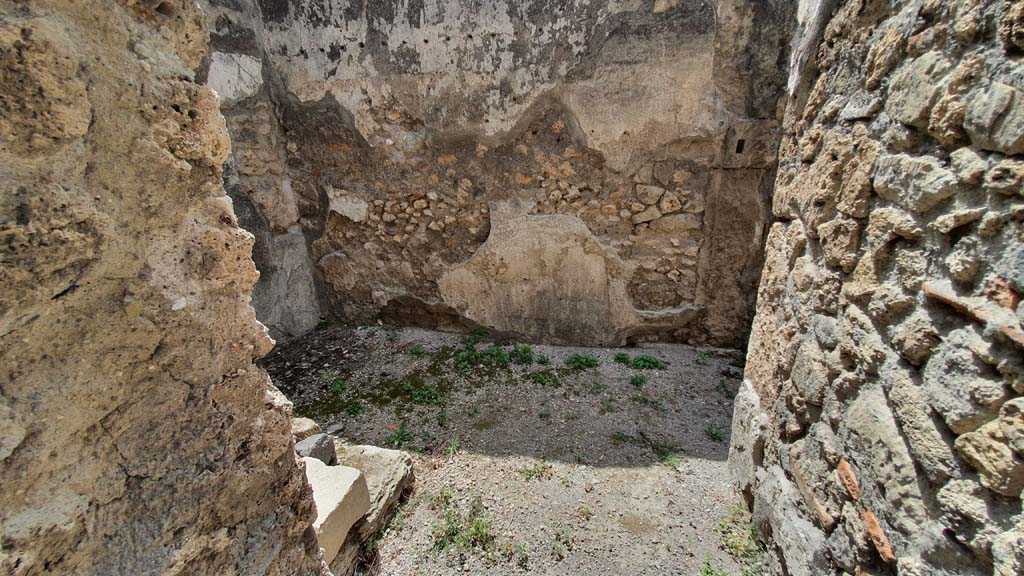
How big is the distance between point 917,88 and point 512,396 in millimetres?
2685

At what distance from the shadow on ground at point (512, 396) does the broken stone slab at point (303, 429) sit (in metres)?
0.36

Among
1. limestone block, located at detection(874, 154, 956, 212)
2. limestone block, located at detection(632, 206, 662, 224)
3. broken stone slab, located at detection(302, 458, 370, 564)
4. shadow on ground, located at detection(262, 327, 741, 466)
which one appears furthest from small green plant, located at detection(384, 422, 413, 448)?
limestone block, located at detection(874, 154, 956, 212)

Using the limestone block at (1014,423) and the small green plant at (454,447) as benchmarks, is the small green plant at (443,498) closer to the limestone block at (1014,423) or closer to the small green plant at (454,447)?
the small green plant at (454,447)

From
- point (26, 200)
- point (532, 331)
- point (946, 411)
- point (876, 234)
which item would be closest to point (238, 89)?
point (532, 331)

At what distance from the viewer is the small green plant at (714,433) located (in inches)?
107

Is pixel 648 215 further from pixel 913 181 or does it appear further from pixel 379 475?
pixel 379 475

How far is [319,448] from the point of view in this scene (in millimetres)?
2359

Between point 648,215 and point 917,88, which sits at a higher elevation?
point 917,88

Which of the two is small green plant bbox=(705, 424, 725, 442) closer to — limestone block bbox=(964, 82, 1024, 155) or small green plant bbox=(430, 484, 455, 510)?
small green plant bbox=(430, 484, 455, 510)

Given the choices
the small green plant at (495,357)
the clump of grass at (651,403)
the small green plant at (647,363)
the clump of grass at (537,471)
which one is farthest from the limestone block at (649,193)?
the clump of grass at (537,471)

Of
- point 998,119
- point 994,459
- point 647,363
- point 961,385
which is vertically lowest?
point 647,363

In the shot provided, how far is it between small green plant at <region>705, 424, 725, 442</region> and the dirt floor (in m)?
0.01

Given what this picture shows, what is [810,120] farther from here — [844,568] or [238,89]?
[238,89]

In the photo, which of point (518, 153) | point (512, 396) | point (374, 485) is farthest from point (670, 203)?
point (374, 485)
